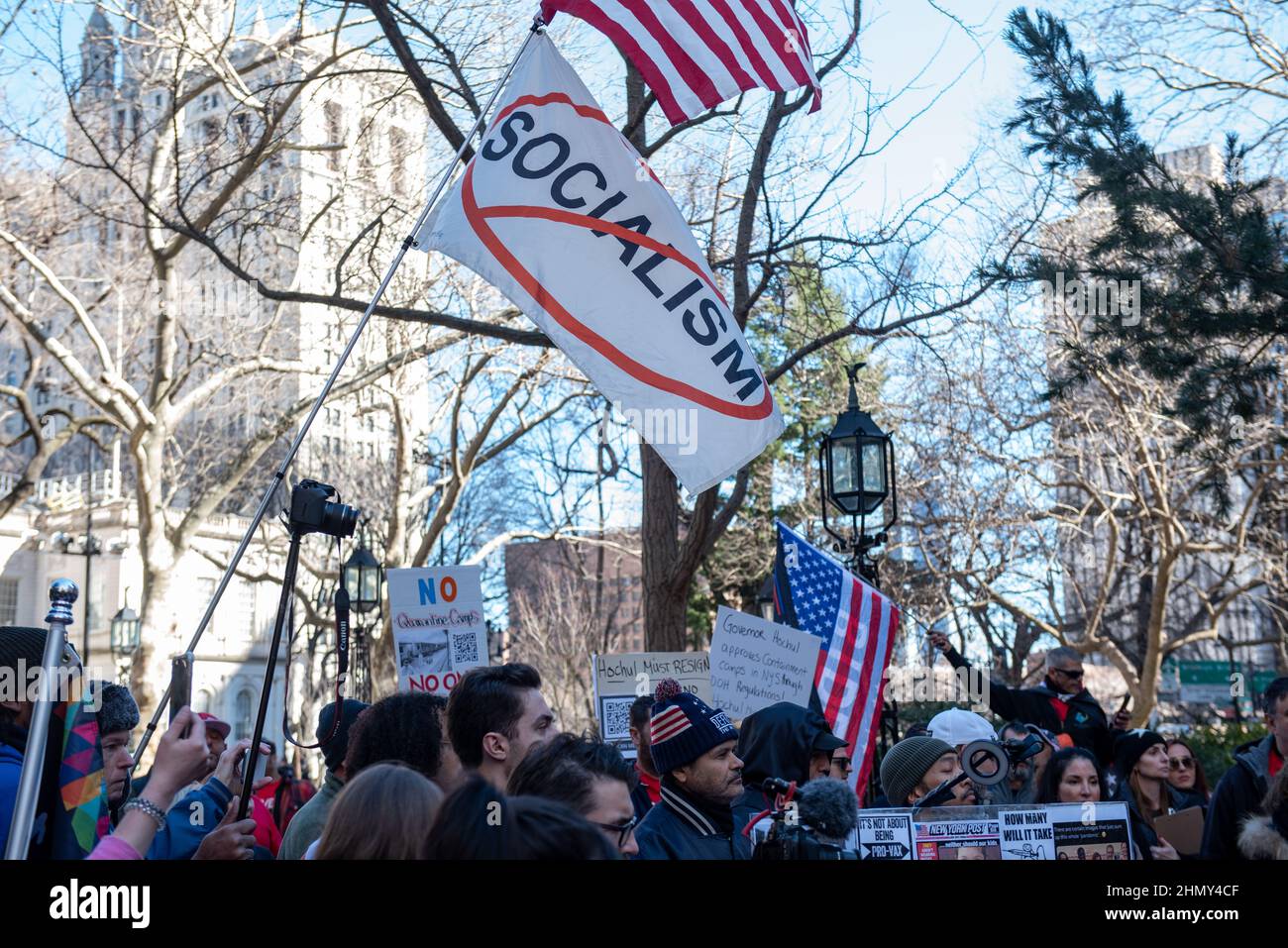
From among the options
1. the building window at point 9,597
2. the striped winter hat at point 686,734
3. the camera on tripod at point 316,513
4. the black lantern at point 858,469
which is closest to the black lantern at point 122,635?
the black lantern at point 858,469

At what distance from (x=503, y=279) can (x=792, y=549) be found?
12.3ft

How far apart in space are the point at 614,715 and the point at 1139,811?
3.70 m

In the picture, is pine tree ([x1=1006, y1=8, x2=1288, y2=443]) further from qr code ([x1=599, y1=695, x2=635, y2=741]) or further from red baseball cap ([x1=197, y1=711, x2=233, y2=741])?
red baseball cap ([x1=197, y1=711, x2=233, y2=741])

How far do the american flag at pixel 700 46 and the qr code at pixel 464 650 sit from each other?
3.77 meters

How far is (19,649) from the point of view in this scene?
3.86m

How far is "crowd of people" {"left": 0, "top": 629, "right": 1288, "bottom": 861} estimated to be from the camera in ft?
9.64

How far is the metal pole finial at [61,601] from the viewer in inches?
124

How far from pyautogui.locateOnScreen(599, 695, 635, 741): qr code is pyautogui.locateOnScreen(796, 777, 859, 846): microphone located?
15.1 ft

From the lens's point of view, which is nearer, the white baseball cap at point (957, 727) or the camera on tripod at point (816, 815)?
the camera on tripod at point (816, 815)

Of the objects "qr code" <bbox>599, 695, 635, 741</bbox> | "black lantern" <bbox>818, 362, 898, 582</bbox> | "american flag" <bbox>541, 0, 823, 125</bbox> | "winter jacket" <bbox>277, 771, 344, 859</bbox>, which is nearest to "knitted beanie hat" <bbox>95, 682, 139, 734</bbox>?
"winter jacket" <bbox>277, 771, 344, 859</bbox>

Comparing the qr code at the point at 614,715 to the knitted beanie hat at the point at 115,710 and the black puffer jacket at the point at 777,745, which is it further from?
the knitted beanie hat at the point at 115,710

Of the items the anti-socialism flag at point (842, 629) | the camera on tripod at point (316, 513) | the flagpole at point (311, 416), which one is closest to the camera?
the camera on tripod at point (316, 513)

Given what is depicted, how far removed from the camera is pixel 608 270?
6457 millimetres
